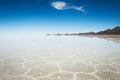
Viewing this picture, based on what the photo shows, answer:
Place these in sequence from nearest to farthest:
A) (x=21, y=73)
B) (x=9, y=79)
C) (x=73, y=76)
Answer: (x=9, y=79), (x=73, y=76), (x=21, y=73)

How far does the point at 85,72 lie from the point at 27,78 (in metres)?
2.51

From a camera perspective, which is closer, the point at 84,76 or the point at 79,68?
the point at 84,76

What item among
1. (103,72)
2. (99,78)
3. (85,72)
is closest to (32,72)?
(85,72)

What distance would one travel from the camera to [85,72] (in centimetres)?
496

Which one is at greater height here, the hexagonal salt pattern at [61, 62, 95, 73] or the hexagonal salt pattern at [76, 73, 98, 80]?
the hexagonal salt pattern at [61, 62, 95, 73]

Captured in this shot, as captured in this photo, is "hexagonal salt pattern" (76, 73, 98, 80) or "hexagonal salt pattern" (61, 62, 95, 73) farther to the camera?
"hexagonal salt pattern" (61, 62, 95, 73)

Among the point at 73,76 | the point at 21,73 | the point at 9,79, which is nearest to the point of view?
the point at 9,79

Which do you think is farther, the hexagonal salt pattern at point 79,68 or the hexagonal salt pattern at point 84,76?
the hexagonal salt pattern at point 79,68

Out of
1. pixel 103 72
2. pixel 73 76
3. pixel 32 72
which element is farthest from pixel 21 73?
pixel 103 72

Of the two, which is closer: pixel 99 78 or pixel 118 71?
pixel 99 78

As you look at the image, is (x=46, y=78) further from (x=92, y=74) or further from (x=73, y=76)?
(x=92, y=74)

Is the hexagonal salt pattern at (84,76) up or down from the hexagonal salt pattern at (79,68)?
down

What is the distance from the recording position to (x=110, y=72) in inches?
196

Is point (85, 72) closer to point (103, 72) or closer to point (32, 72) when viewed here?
point (103, 72)
